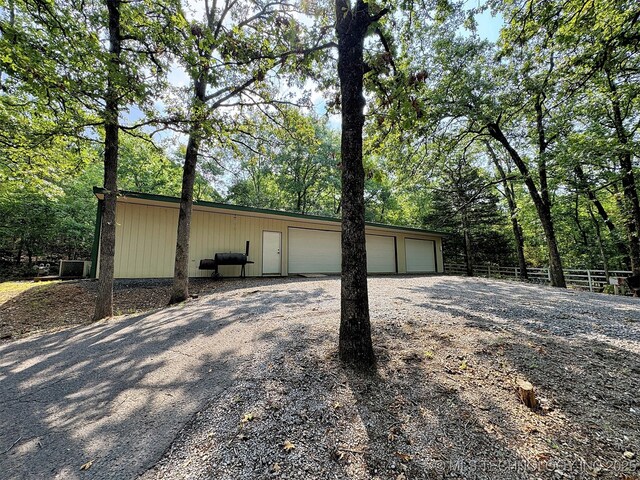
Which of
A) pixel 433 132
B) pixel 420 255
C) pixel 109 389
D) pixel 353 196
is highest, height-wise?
pixel 433 132

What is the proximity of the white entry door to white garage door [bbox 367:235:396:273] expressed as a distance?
4592 millimetres

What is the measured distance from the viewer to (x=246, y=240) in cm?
1009

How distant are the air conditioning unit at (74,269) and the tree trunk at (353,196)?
1029cm

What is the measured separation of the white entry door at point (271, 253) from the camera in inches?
412

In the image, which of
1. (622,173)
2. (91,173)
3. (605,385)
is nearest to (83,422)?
(605,385)

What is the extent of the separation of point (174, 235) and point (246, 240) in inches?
97.7

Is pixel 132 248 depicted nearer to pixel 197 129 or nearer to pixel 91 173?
pixel 197 129

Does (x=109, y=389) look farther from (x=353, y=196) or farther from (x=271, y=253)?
(x=271, y=253)

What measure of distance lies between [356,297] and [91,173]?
1884 cm

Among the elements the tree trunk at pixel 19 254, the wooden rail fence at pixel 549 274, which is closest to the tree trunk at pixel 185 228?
the tree trunk at pixel 19 254

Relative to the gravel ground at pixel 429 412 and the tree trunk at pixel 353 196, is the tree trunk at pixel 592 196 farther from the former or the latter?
the tree trunk at pixel 353 196

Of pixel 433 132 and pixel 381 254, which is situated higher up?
pixel 433 132

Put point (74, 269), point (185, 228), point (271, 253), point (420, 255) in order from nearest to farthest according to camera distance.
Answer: point (185, 228) < point (74, 269) < point (271, 253) < point (420, 255)

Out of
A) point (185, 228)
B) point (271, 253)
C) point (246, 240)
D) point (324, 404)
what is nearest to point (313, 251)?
point (271, 253)
